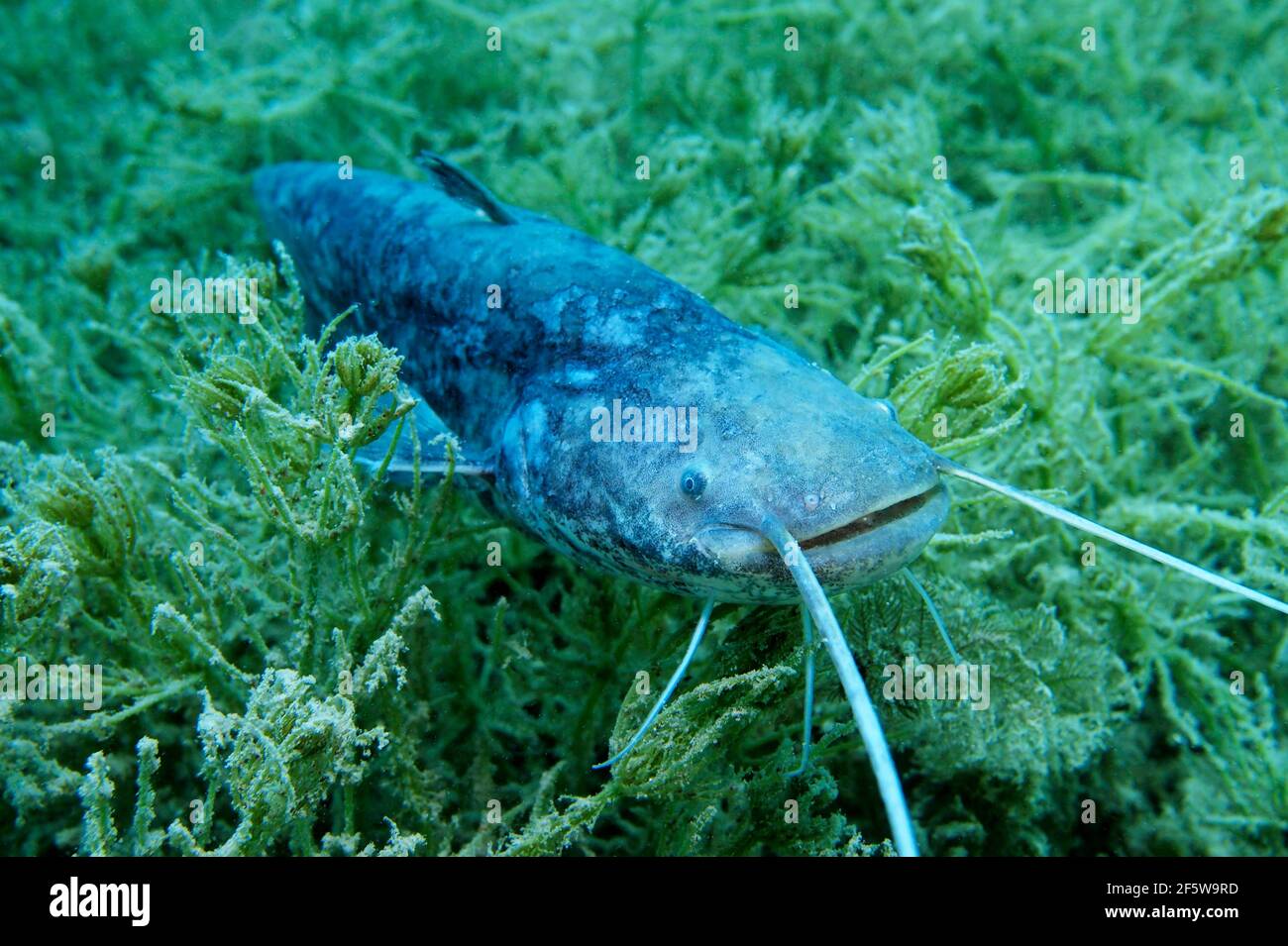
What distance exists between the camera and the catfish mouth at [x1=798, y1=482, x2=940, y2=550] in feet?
6.04

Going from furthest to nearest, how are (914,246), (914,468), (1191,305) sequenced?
(1191,305), (914,246), (914,468)

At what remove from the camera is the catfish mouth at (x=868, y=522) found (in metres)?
1.84

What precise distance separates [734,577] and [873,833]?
1.57 meters

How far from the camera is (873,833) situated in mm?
2875

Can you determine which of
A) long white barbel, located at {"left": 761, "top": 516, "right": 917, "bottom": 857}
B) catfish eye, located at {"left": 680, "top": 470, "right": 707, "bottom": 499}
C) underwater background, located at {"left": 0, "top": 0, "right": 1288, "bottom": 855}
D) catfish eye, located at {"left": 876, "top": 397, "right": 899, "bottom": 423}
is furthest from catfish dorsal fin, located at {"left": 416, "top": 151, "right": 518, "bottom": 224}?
long white barbel, located at {"left": 761, "top": 516, "right": 917, "bottom": 857}

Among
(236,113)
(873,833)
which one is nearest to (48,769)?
(873,833)

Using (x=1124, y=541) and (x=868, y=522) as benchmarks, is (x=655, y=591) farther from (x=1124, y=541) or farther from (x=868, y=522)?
(x=1124, y=541)

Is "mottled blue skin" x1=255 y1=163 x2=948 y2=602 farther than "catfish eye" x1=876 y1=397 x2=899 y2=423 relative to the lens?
No

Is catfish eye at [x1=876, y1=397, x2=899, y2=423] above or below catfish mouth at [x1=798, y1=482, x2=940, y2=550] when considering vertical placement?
above

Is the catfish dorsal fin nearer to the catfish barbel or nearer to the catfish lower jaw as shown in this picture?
the catfish barbel

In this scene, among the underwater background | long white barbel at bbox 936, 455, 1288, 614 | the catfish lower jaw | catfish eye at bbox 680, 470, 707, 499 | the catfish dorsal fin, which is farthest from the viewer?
the catfish dorsal fin

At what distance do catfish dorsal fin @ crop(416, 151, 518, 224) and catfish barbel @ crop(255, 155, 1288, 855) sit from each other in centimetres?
1

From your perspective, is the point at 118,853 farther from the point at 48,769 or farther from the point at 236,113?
the point at 236,113

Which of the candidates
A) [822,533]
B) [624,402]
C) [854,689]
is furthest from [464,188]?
[854,689]
